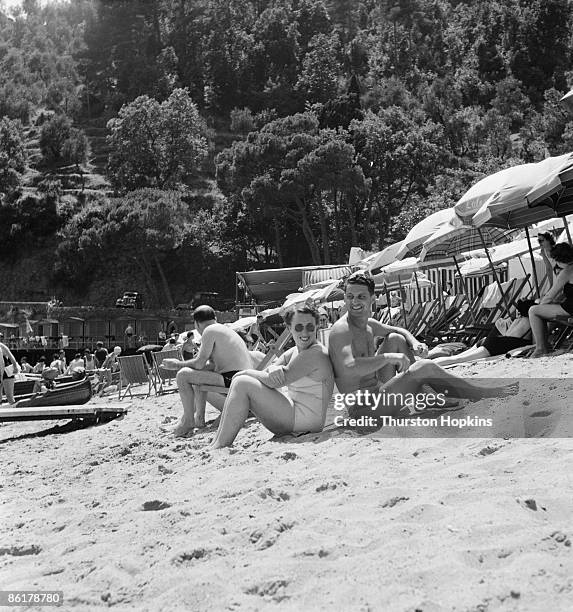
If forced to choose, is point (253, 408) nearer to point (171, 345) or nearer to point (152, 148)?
point (171, 345)

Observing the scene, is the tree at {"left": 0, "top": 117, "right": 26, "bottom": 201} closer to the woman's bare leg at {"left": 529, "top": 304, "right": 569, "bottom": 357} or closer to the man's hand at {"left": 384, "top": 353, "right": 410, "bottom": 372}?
the woman's bare leg at {"left": 529, "top": 304, "right": 569, "bottom": 357}

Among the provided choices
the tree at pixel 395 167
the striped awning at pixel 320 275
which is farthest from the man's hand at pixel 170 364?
the tree at pixel 395 167

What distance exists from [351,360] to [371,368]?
0.43ft

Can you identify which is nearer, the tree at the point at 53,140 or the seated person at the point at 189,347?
the seated person at the point at 189,347

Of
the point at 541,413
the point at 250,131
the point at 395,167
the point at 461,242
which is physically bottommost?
the point at 541,413

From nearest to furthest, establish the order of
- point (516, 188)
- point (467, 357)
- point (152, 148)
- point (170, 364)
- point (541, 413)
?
point (541, 413) < point (170, 364) < point (467, 357) < point (516, 188) < point (152, 148)

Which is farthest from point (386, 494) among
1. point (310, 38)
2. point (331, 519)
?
point (310, 38)

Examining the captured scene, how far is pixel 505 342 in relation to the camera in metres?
7.71

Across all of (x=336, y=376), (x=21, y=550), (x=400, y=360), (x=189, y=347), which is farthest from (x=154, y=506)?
(x=189, y=347)

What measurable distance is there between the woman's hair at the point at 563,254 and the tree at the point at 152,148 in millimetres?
53182

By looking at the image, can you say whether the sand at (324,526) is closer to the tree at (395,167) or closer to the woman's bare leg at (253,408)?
the woman's bare leg at (253,408)

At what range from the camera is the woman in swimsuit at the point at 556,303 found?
283 inches

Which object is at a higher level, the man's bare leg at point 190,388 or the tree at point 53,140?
the tree at point 53,140

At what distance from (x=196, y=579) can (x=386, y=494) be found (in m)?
0.94
